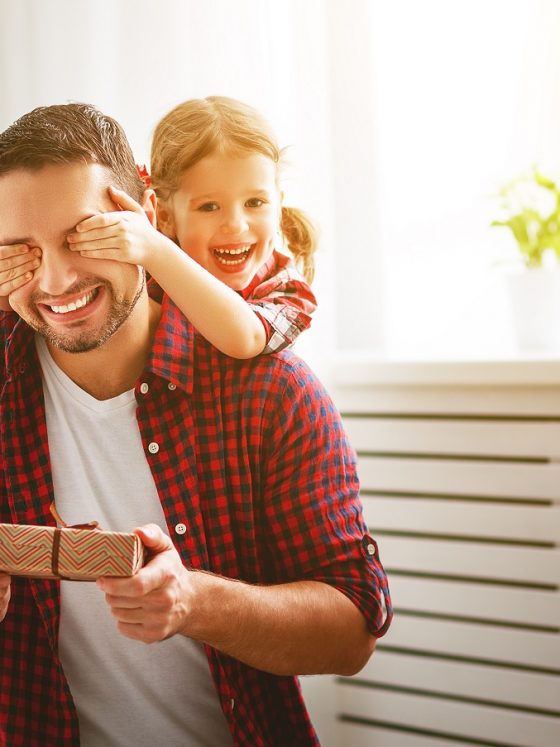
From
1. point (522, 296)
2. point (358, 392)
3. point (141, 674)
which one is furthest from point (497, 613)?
point (141, 674)

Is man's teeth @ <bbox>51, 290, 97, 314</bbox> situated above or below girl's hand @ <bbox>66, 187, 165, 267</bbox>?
below

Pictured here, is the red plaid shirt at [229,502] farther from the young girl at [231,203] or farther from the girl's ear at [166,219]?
the girl's ear at [166,219]

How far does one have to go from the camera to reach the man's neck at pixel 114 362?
1200 millimetres

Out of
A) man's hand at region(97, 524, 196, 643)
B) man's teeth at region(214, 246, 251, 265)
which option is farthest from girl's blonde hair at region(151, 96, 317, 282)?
man's hand at region(97, 524, 196, 643)

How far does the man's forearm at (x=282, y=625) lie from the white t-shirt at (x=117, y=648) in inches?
5.5

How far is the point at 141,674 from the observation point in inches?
45.8

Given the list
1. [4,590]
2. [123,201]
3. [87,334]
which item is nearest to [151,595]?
[4,590]

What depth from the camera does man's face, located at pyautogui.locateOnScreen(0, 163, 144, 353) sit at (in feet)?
3.48

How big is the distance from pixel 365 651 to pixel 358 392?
1.01 m

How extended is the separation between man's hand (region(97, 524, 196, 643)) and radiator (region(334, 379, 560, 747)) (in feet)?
3.91

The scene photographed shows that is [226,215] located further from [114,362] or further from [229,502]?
[229,502]

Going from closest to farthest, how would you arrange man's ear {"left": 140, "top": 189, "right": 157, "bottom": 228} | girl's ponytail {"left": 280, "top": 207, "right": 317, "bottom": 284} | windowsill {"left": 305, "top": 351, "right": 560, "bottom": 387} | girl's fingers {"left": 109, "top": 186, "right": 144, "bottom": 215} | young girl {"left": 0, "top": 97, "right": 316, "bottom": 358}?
girl's fingers {"left": 109, "top": 186, "right": 144, "bottom": 215} < man's ear {"left": 140, "top": 189, "right": 157, "bottom": 228} < young girl {"left": 0, "top": 97, "right": 316, "bottom": 358} < girl's ponytail {"left": 280, "top": 207, "right": 317, "bottom": 284} < windowsill {"left": 305, "top": 351, "right": 560, "bottom": 387}

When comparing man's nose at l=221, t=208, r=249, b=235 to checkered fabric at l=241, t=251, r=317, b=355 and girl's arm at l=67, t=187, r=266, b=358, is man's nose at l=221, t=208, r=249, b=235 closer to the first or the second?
checkered fabric at l=241, t=251, r=317, b=355

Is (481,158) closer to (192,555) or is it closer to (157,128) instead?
(157,128)
